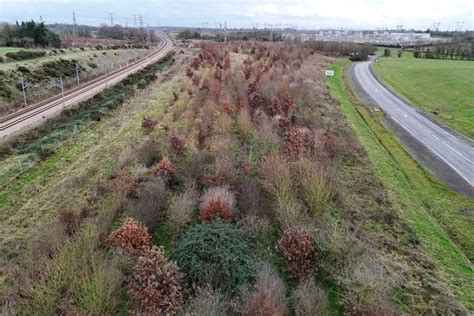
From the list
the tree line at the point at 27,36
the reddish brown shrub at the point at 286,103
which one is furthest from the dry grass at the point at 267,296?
the tree line at the point at 27,36

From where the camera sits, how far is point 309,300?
11688 millimetres

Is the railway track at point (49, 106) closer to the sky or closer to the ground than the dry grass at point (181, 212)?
closer to the ground

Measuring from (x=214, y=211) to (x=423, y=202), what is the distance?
43.2 feet

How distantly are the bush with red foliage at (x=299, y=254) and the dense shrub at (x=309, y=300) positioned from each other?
1104mm

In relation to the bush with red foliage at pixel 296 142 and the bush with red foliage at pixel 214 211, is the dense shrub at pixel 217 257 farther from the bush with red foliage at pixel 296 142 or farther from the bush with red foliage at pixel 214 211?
the bush with red foliage at pixel 296 142

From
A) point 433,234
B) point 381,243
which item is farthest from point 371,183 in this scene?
point 381,243

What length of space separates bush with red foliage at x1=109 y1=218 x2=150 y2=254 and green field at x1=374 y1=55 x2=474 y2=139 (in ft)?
108

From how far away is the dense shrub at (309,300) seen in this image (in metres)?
11.6

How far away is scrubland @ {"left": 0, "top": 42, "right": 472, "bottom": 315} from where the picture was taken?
11.8 metres

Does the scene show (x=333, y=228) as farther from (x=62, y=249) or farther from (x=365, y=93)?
(x=365, y=93)

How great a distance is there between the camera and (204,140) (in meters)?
25.6

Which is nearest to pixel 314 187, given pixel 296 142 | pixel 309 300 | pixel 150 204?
pixel 296 142

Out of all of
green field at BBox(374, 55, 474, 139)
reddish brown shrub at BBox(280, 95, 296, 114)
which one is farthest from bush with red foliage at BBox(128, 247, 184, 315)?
green field at BBox(374, 55, 474, 139)

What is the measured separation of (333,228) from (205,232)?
5352 millimetres
